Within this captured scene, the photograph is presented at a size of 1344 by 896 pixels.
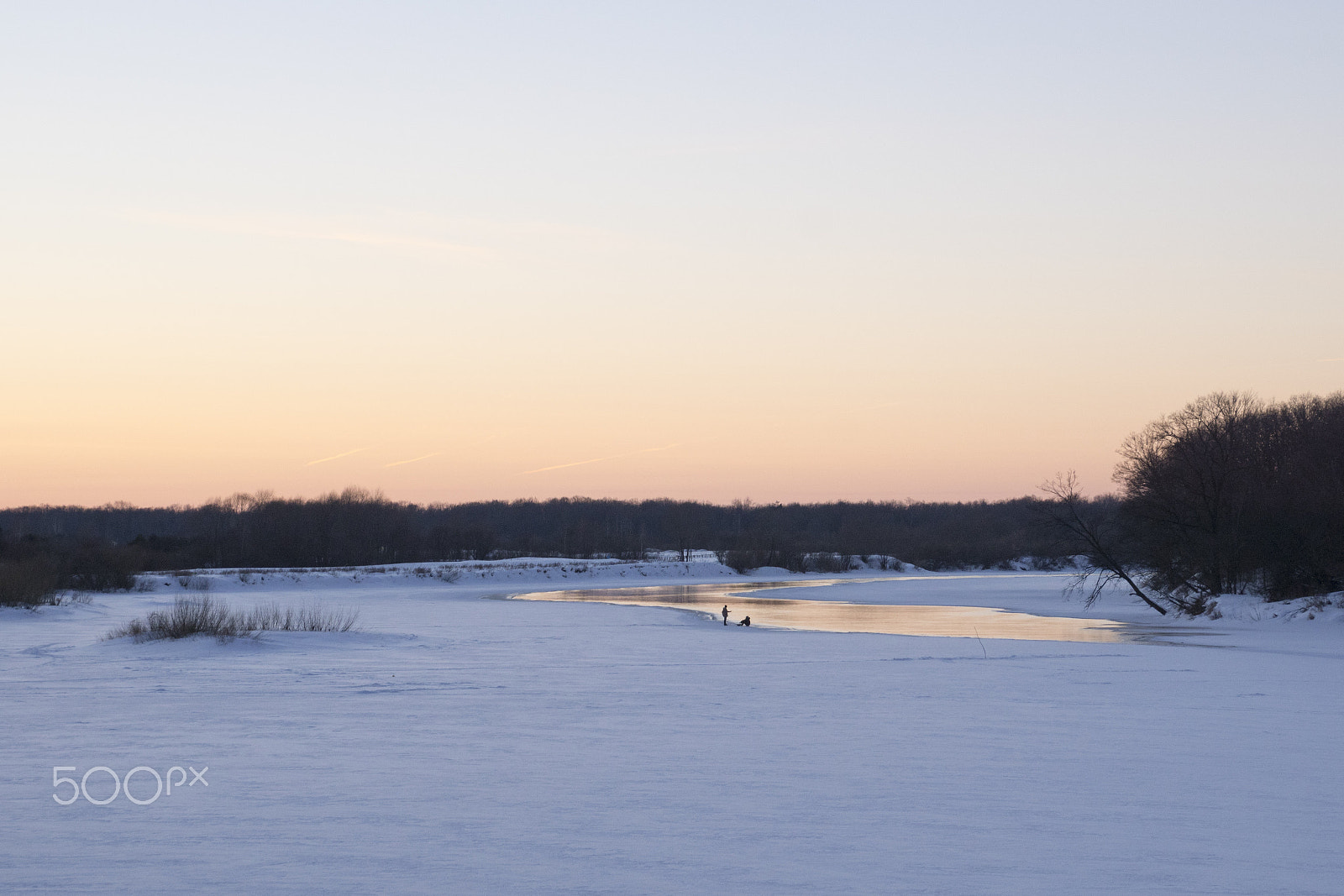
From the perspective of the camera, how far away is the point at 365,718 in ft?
40.9

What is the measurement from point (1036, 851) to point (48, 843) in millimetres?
6519

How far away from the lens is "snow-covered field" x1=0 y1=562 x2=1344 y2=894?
21.4 feet

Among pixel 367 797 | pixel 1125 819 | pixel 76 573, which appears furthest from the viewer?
pixel 76 573

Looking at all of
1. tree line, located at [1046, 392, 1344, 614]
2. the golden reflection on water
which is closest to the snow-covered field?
the golden reflection on water

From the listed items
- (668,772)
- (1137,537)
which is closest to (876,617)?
(1137,537)

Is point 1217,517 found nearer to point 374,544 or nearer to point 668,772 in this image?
point 668,772

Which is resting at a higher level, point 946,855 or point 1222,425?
point 1222,425

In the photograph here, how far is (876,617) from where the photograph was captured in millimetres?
35875

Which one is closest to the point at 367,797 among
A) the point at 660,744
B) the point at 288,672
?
the point at 660,744

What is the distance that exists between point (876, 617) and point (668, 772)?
89.9 feet

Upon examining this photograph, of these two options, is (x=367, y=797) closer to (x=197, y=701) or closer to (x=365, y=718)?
(x=365, y=718)

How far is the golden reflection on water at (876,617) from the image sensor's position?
2875 cm

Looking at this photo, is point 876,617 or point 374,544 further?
point 374,544

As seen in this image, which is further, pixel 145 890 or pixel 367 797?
pixel 367 797
